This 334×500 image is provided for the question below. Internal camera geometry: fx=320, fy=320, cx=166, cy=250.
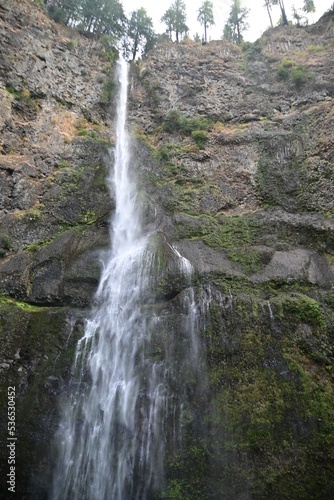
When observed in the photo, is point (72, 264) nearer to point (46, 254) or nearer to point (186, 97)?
point (46, 254)

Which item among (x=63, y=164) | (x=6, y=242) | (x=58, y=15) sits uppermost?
(x=58, y=15)

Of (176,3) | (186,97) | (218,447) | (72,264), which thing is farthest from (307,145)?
(176,3)

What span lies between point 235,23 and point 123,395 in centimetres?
2786

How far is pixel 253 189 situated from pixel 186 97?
25.0ft

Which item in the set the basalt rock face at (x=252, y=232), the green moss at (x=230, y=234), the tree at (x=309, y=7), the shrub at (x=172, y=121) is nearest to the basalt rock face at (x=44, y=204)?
the basalt rock face at (x=252, y=232)

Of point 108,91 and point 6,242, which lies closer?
point 6,242

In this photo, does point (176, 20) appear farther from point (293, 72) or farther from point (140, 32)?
point (293, 72)

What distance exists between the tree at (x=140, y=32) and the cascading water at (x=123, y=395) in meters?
18.5

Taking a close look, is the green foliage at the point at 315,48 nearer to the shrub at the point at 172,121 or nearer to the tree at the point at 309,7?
the tree at the point at 309,7

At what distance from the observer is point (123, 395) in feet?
24.5

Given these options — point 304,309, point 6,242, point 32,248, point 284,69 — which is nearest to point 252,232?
point 304,309

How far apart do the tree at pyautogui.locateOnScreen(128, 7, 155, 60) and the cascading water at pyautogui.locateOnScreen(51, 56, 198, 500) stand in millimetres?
18469

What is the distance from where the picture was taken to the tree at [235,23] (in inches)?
968

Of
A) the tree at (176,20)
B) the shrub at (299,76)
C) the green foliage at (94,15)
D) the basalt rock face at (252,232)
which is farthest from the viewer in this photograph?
the tree at (176,20)
